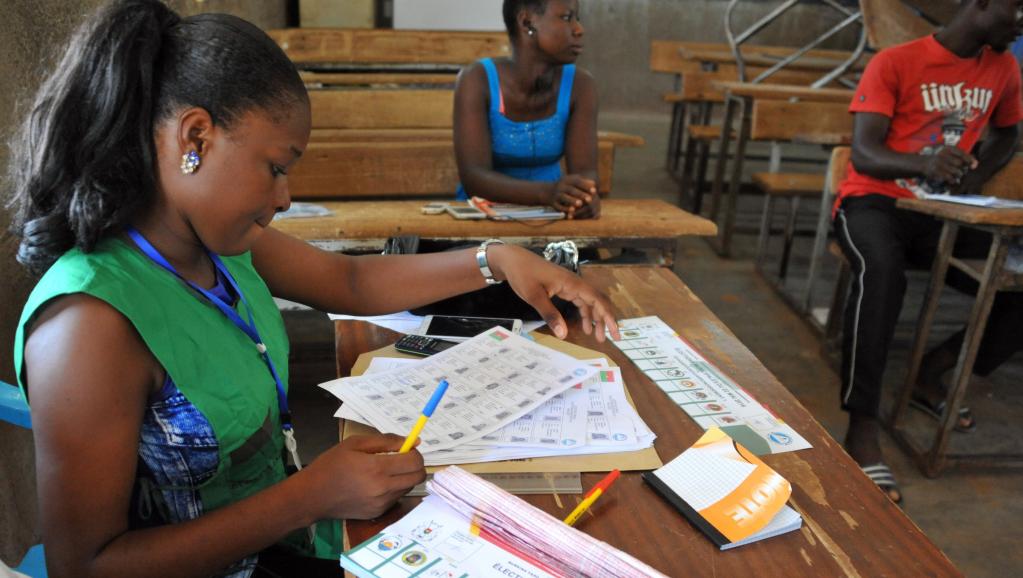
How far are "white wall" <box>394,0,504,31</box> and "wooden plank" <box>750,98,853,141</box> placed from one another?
2.57 m

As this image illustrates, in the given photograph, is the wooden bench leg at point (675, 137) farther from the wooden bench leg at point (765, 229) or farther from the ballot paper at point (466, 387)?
the ballot paper at point (466, 387)

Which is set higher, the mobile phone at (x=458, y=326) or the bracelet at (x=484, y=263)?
the bracelet at (x=484, y=263)

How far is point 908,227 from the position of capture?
8.73ft

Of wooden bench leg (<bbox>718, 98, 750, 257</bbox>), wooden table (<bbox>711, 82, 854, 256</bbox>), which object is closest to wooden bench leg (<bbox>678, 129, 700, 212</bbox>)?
wooden table (<bbox>711, 82, 854, 256</bbox>)

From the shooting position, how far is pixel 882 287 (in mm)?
2387

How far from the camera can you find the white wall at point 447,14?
5.71 m

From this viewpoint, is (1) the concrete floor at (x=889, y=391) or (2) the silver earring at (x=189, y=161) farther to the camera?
(1) the concrete floor at (x=889, y=391)

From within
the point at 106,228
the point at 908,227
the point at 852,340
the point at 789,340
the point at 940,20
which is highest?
the point at 940,20

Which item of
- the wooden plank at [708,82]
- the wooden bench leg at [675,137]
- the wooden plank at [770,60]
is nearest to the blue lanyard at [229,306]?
the wooden plank at [708,82]

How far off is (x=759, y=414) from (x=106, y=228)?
0.92m

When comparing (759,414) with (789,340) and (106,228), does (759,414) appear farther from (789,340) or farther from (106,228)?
(789,340)

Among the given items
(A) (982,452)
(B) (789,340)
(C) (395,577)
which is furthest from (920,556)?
(B) (789,340)

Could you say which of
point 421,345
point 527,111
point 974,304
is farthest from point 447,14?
point 421,345

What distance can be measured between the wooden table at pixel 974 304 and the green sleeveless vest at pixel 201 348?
6.67 feet
